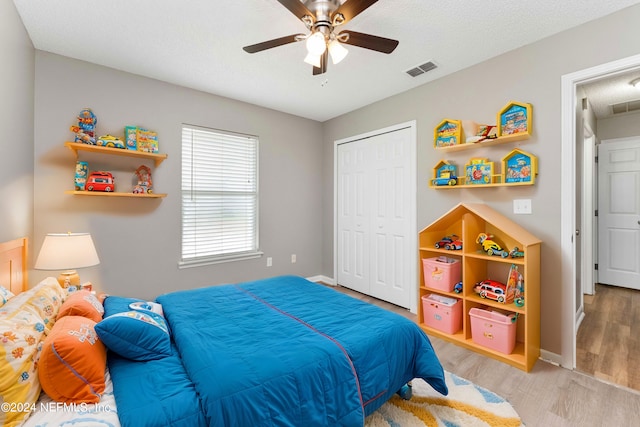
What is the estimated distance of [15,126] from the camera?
77.4 inches

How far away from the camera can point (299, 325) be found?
1.67 m

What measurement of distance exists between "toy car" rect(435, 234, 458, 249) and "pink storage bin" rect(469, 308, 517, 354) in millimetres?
600

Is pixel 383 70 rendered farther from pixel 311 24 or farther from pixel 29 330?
pixel 29 330

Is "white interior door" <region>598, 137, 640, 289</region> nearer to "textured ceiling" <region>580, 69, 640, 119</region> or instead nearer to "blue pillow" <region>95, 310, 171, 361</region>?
"textured ceiling" <region>580, 69, 640, 119</region>

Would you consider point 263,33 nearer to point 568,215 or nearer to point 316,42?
point 316,42

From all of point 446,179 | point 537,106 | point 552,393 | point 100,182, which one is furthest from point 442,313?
point 100,182

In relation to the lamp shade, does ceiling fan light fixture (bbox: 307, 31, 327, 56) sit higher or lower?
higher

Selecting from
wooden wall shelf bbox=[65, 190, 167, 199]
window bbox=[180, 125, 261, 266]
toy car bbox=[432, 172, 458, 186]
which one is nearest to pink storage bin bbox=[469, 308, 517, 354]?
toy car bbox=[432, 172, 458, 186]

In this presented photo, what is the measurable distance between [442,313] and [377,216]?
143cm

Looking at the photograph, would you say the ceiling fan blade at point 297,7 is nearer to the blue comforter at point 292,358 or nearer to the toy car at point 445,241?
the blue comforter at point 292,358

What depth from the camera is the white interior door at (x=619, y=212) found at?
12.7ft

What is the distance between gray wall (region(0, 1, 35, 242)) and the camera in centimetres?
174

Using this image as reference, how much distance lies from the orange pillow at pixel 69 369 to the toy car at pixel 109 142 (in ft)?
6.48

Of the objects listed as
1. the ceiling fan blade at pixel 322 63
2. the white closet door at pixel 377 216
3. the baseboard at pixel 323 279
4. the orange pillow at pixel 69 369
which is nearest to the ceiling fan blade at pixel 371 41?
the ceiling fan blade at pixel 322 63
